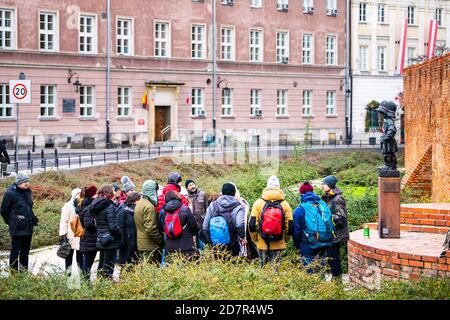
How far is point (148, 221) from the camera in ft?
47.5

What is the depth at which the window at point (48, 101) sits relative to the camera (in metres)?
47.7

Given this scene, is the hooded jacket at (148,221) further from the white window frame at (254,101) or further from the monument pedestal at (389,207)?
the white window frame at (254,101)

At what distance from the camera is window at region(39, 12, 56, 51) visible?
47.5m

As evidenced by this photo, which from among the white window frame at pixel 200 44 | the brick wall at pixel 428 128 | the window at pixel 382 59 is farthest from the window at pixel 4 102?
the window at pixel 382 59

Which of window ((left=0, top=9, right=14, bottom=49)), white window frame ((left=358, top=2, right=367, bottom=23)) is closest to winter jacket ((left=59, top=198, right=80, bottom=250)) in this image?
window ((left=0, top=9, right=14, bottom=49))

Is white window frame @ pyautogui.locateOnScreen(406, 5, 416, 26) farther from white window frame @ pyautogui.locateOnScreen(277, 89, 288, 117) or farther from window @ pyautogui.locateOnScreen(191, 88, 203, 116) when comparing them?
window @ pyautogui.locateOnScreen(191, 88, 203, 116)

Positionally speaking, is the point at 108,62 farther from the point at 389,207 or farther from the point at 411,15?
the point at 389,207

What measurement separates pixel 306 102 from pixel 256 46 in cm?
570

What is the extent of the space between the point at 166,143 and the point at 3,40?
→ 35.3ft

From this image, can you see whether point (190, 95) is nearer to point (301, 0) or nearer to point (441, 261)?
point (301, 0)

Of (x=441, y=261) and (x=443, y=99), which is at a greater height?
(x=443, y=99)

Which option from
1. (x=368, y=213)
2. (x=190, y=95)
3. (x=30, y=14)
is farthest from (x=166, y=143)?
(x=368, y=213)

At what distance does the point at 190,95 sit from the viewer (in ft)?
178

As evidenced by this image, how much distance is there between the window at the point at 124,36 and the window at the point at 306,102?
569 inches
